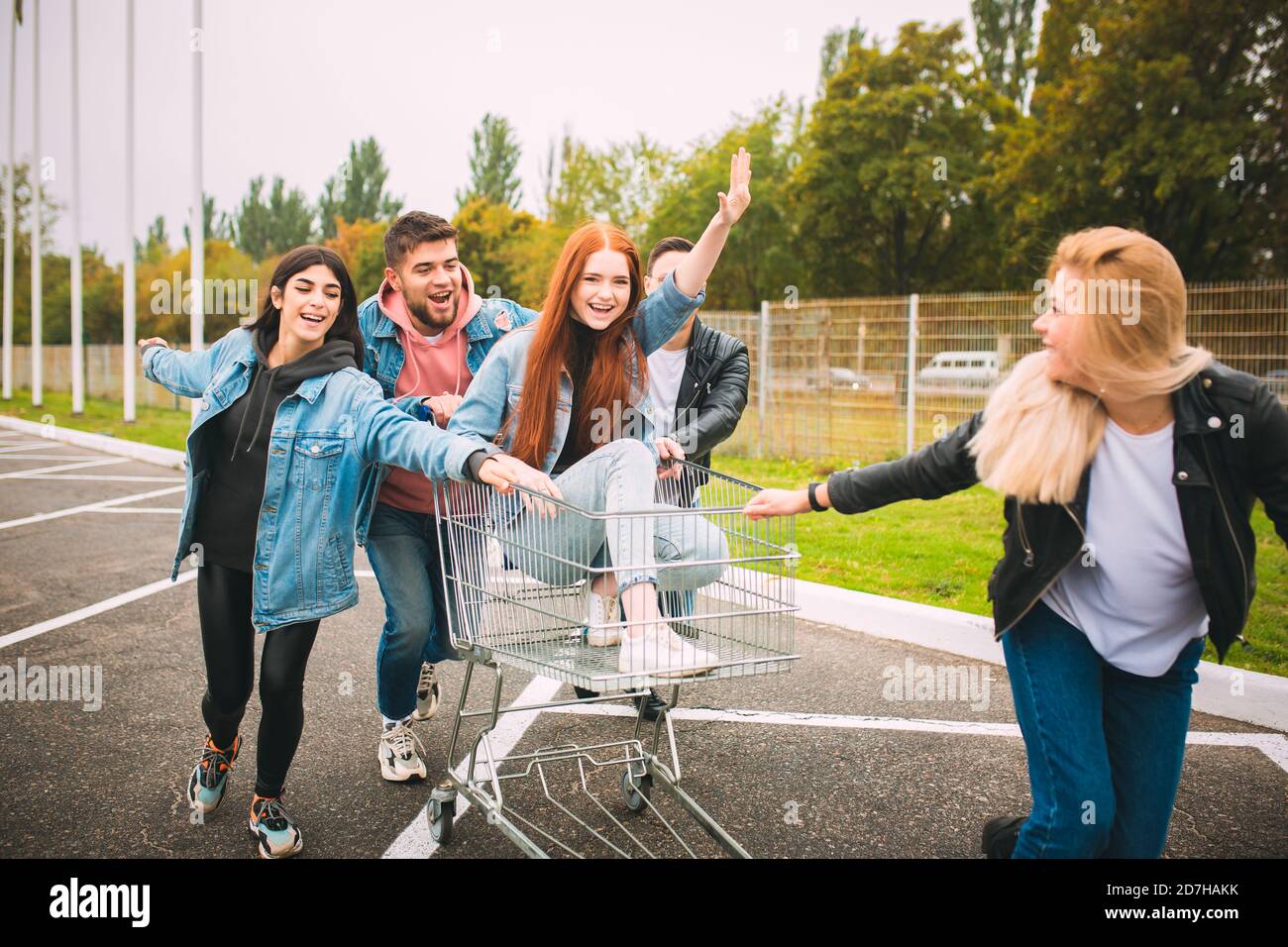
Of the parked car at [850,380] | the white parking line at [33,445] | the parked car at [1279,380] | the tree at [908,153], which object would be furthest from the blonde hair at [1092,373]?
the tree at [908,153]

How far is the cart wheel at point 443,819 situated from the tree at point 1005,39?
43.5m

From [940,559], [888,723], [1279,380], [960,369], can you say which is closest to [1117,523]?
[888,723]

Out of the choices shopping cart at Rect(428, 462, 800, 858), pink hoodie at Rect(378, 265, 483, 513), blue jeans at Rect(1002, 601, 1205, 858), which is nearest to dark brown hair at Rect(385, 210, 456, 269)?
pink hoodie at Rect(378, 265, 483, 513)

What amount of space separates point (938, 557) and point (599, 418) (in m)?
4.50

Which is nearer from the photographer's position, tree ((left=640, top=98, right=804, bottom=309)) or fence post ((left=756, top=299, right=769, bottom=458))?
fence post ((left=756, top=299, right=769, bottom=458))

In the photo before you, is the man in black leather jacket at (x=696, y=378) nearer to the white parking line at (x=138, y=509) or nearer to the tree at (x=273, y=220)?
the white parking line at (x=138, y=509)

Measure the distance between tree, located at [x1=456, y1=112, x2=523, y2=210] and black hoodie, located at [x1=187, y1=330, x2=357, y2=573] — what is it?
6007cm

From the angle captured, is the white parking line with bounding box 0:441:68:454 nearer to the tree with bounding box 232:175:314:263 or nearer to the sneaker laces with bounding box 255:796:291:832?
the sneaker laces with bounding box 255:796:291:832

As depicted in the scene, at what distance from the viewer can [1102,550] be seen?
95.8 inches

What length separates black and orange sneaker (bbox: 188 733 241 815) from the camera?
10.9 feet

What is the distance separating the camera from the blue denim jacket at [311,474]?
3121 millimetres

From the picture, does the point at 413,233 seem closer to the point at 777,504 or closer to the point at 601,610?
the point at 601,610

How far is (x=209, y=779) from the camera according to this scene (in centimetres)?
334

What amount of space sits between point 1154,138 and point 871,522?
66.8 feet
